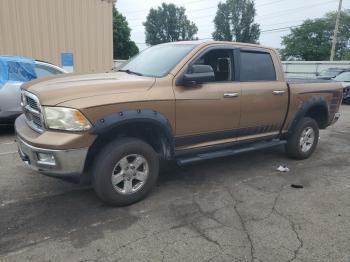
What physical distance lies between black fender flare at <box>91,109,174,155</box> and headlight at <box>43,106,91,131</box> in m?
0.13

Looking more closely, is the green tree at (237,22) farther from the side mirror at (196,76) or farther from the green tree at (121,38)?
the side mirror at (196,76)

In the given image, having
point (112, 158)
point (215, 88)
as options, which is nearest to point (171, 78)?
point (215, 88)

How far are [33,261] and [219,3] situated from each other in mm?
73962

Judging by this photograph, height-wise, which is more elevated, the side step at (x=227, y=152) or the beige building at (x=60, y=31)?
the beige building at (x=60, y=31)

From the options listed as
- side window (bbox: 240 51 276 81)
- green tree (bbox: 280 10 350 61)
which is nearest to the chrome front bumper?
side window (bbox: 240 51 276 81)

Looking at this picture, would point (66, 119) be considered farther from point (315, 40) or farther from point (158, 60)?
point (315, 40)

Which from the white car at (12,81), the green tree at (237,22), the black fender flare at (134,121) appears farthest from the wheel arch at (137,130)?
the green tree at (237,22)

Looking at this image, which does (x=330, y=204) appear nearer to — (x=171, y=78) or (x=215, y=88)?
(x=215, y=88)

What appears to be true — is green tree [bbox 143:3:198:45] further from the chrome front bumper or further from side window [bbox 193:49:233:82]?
the chrome front bumper

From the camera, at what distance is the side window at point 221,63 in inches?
193

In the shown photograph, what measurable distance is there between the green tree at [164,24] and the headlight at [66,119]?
6882 centimetres

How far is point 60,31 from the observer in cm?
1333

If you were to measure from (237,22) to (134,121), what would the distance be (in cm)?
6925

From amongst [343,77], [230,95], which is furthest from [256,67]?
[343,77]
